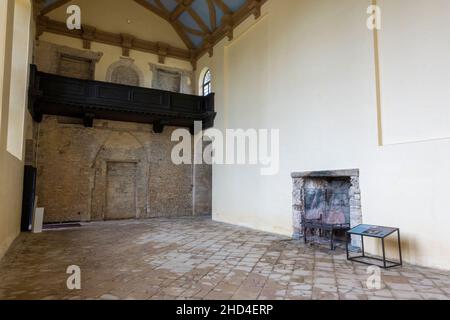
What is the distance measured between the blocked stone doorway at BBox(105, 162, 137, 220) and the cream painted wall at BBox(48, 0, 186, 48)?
4924mm

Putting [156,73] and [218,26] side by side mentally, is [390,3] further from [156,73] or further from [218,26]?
[156,73]

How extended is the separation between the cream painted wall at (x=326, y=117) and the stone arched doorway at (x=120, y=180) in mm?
2895

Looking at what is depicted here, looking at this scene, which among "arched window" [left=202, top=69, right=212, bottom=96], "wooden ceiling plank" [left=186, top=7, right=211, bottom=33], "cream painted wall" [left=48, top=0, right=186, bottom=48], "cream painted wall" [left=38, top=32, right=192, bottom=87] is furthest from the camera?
"arched window" [left=202, top=69, right=212, bottom=96]

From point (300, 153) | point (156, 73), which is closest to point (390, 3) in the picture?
point (300, 153)

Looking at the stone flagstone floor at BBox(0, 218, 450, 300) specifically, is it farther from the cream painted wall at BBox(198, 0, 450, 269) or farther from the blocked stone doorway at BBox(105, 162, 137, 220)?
the blocked stone doorway at BBox(105, 162, 137, 220)

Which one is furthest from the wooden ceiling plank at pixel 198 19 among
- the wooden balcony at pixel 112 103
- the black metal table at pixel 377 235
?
the black metal table at pixel 377 235

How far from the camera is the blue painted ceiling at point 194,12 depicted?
30.6 ft

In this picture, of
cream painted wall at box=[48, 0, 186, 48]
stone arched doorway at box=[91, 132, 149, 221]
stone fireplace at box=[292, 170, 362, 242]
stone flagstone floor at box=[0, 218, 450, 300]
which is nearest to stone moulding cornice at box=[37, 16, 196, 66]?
cream painted wall at box=[48, 0, 186, 48]

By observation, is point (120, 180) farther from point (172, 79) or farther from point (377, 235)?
point (377, 235)

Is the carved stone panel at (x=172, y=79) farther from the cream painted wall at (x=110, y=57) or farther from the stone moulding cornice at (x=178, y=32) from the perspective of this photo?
the stone moulding cornice at (x=178, y=32)

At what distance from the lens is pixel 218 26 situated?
398 inches

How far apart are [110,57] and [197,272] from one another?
29.4ft

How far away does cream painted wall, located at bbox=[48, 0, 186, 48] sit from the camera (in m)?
10.1

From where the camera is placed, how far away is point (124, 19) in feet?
35.3
